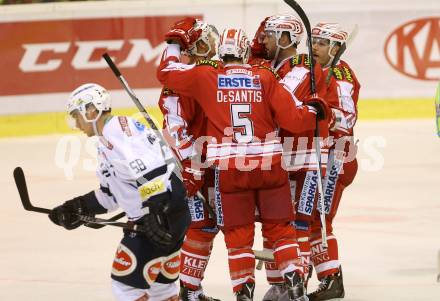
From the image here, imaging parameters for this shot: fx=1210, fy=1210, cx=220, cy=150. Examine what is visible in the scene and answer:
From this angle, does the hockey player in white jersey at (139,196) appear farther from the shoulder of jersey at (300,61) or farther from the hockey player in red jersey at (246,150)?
the shoulder of jersey at (300,61)

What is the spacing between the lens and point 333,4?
12.8m

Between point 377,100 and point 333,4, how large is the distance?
1141 millimetres

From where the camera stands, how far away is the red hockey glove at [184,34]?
6.35m

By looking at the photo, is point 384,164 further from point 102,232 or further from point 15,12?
point 15,12

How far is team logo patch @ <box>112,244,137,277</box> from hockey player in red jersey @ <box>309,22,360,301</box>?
5.29ft

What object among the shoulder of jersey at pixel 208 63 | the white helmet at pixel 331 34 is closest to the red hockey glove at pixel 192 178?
the shoulder of jersey at pixel 208 63

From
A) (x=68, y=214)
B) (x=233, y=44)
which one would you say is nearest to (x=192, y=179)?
(x=233, y=44)

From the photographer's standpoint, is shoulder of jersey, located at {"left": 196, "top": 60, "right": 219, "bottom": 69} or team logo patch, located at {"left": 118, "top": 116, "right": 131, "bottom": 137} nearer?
team logo patch, located at {"left": 118, "top": 116, "right": 131, "bottom": 137}

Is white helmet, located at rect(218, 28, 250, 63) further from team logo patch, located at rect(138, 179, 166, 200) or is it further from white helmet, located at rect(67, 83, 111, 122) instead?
team logo patch, located at rect(138, 179, 166, 200)

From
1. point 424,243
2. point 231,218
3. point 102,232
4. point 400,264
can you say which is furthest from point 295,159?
point 102,232

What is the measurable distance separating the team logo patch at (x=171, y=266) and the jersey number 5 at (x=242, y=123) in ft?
2.83

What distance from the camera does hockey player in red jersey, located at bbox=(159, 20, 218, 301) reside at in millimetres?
6297

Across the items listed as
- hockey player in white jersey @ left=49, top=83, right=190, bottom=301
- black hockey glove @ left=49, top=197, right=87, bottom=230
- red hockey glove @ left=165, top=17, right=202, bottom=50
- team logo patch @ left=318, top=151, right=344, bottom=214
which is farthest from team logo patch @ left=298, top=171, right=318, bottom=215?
black hockey glove @ left=49, top=197, right=87, bottom=230

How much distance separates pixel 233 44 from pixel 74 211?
3.97 feet
